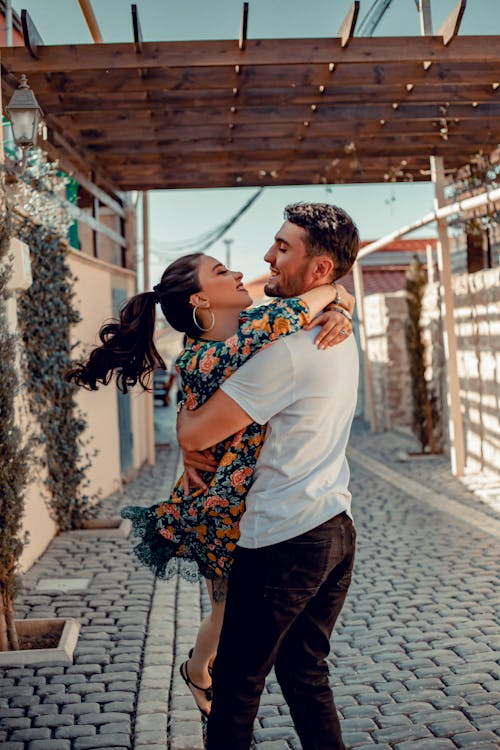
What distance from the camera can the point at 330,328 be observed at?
7.70 ft

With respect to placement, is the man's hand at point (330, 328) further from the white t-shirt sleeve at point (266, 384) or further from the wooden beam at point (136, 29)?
the wooden beam at point (136, 29)

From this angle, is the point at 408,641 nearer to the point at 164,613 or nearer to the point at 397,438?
the point at 164,613

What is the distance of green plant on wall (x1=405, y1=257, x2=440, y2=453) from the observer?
38.3 feet

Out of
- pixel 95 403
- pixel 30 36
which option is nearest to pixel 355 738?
pixel 30 36

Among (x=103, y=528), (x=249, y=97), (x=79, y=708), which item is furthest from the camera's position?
(x=103, y=528)

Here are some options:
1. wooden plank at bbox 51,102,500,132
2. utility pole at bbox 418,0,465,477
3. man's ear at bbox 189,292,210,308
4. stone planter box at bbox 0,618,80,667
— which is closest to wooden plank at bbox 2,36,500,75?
wooden plank at bbox 51,102,500,132

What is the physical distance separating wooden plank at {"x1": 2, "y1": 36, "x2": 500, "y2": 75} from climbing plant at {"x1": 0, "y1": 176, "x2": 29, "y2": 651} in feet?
7.15

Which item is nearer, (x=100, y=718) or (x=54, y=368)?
(x=100, y=718)

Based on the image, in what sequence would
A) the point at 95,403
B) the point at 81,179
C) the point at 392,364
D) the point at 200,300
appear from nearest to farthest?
the point at 200,300 < the point at 81,179 < the point at 95,403 < the point at 392,364

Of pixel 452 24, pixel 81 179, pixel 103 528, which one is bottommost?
pixel 103 528

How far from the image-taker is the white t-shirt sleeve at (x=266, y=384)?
2.28 meters

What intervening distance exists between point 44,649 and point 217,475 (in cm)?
239

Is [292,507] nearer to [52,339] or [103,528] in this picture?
[52,339]

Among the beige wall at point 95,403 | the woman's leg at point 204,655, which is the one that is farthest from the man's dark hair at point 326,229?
the beige wall at point 95,403
